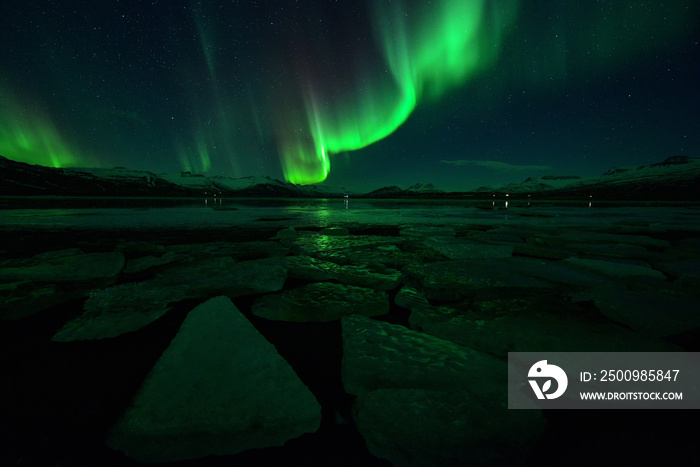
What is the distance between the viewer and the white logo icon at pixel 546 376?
135cm

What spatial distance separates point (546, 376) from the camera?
1428mm

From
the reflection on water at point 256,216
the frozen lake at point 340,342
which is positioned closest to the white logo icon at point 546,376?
the frozen lake at point 340,342

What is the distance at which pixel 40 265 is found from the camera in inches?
122

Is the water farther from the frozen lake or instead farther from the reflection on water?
the frozen lake

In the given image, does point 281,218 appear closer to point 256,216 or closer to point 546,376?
point 256,216

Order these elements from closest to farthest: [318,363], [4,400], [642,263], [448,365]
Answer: [4,400] → [448,365] → [318,363] → [642,263]

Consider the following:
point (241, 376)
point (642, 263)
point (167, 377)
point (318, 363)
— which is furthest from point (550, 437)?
point (642, 263)

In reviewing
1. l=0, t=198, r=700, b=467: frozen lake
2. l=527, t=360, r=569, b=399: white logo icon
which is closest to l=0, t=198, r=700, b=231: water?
l=0, t=198, r=700, b=467: frozen lake

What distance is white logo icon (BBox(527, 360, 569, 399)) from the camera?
1345mm

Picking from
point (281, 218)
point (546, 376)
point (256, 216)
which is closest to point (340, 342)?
point (546, 376)

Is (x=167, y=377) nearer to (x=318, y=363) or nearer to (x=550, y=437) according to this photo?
(x=318, y=363)

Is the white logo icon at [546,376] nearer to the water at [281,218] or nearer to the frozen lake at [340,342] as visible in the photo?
the frozen lake at [340,342]

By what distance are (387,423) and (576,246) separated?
4.77m

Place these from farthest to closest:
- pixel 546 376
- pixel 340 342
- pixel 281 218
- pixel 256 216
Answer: pixel 256 216, pixel 281 218, pixel 340 342, pixel 546 376
